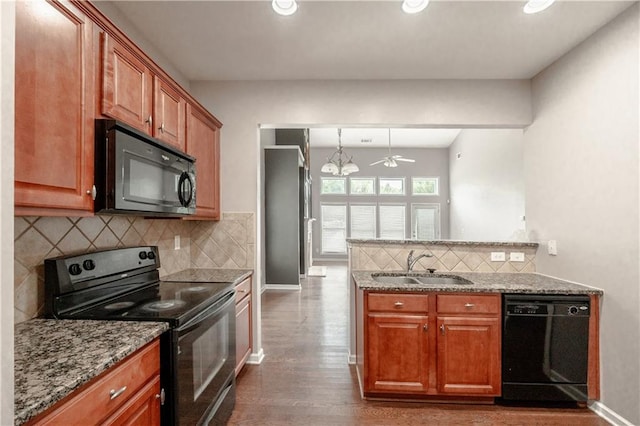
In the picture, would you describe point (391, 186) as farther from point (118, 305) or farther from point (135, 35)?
point (118, 305)

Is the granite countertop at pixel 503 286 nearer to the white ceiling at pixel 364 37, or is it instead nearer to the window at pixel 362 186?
the white ceiling at pixel 364 37

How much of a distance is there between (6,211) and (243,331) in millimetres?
2210

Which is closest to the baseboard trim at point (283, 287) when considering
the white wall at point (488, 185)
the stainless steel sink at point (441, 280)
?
the stainless steel sink at point (441, 280)

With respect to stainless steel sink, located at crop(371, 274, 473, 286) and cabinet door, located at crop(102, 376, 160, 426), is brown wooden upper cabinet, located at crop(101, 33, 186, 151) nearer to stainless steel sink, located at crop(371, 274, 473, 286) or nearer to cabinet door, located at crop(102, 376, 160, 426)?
cabinet door, located at crop(102, 376, 160, 426)

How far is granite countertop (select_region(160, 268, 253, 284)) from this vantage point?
94.1 inches

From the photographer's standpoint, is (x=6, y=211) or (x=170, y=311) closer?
(x=6, y=211)

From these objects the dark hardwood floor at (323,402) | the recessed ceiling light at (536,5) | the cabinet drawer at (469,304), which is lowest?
the dark hardwood floor at (323,402)

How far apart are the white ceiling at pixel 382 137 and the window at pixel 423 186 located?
1.02 m

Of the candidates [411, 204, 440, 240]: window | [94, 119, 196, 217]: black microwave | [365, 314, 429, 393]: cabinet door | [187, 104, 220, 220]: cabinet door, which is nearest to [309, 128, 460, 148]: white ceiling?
[411, 204, 440, 240]: window

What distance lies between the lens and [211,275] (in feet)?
8.43

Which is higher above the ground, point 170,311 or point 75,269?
point 75,269

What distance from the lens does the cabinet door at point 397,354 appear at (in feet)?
7.31

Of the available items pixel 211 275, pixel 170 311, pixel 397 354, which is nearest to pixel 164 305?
pixel 170 311

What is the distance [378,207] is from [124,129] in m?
8.37
